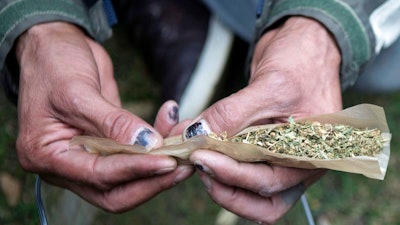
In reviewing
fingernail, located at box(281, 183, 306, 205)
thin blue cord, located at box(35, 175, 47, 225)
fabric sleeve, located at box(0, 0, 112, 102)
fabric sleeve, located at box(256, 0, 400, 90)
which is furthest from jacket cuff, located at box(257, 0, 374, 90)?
thin blue cord, located at box(35, 175, 47, 225)

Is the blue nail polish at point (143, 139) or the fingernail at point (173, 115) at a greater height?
the blue nail polish at point (143, 139)

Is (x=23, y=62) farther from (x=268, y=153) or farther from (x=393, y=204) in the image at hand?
(x=393, y=204)

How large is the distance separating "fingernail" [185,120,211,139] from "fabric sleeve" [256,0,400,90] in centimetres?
29

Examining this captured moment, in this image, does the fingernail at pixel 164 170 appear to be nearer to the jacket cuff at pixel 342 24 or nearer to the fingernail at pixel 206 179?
the fingernail at pixel 206 179

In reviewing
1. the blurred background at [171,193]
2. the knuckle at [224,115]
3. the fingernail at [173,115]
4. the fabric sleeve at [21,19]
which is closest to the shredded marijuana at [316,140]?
the knuckle at [224,115]

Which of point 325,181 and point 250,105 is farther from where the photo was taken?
point 325,181

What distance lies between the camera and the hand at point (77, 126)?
0.76 meters

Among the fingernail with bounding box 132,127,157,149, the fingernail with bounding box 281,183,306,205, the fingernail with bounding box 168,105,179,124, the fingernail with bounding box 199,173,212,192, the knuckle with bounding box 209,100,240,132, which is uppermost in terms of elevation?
the knuckle with bounding box 209,100,240,132

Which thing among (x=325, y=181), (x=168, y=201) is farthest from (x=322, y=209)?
(x=168, y=201)

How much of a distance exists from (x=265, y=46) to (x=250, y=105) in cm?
20

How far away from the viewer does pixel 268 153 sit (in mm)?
706

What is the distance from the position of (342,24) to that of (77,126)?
43 centimetres

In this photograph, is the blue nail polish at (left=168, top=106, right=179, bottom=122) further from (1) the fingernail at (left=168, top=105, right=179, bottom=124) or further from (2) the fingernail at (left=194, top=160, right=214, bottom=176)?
(2) the fingernail at (left=194, top=160, right=214, bottom=176)

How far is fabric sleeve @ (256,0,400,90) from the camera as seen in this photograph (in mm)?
917
